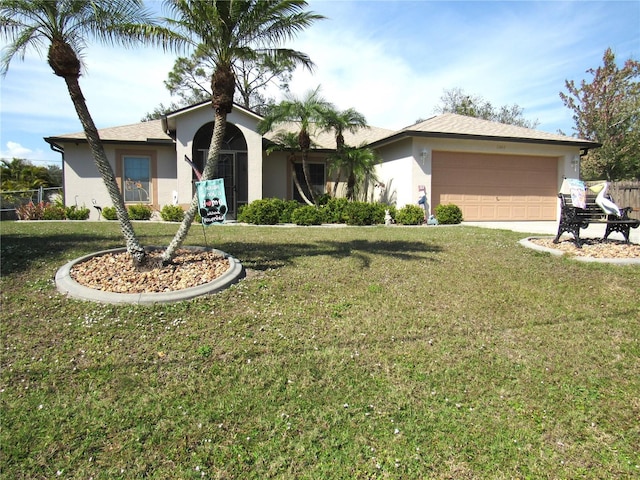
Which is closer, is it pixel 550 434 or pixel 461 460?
pixel 461 460

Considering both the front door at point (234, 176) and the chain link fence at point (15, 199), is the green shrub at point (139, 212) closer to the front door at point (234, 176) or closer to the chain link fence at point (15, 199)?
the front door at point (234, 176)

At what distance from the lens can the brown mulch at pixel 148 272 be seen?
18.0ft

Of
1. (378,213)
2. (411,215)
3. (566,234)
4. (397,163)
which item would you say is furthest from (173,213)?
(566,234)

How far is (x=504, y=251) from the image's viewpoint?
8227 mm

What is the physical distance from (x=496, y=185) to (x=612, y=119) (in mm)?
16747

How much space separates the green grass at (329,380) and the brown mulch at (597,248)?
1477 mm

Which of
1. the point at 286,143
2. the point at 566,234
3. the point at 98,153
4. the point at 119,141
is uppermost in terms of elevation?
the point at 119,141

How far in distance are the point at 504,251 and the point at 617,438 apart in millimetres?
5655

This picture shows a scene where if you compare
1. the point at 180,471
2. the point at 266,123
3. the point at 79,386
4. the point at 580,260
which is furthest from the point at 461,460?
the point at 266,123

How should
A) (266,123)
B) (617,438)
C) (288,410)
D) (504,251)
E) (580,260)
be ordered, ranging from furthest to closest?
(266,123), (504,251), (580,260), (288,410), (617,438)

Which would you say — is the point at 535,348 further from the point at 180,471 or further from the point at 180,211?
the point at 180,211

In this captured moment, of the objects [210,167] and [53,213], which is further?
[53,213]

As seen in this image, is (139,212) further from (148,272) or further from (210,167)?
(210,167)

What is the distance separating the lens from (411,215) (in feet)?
48.3
